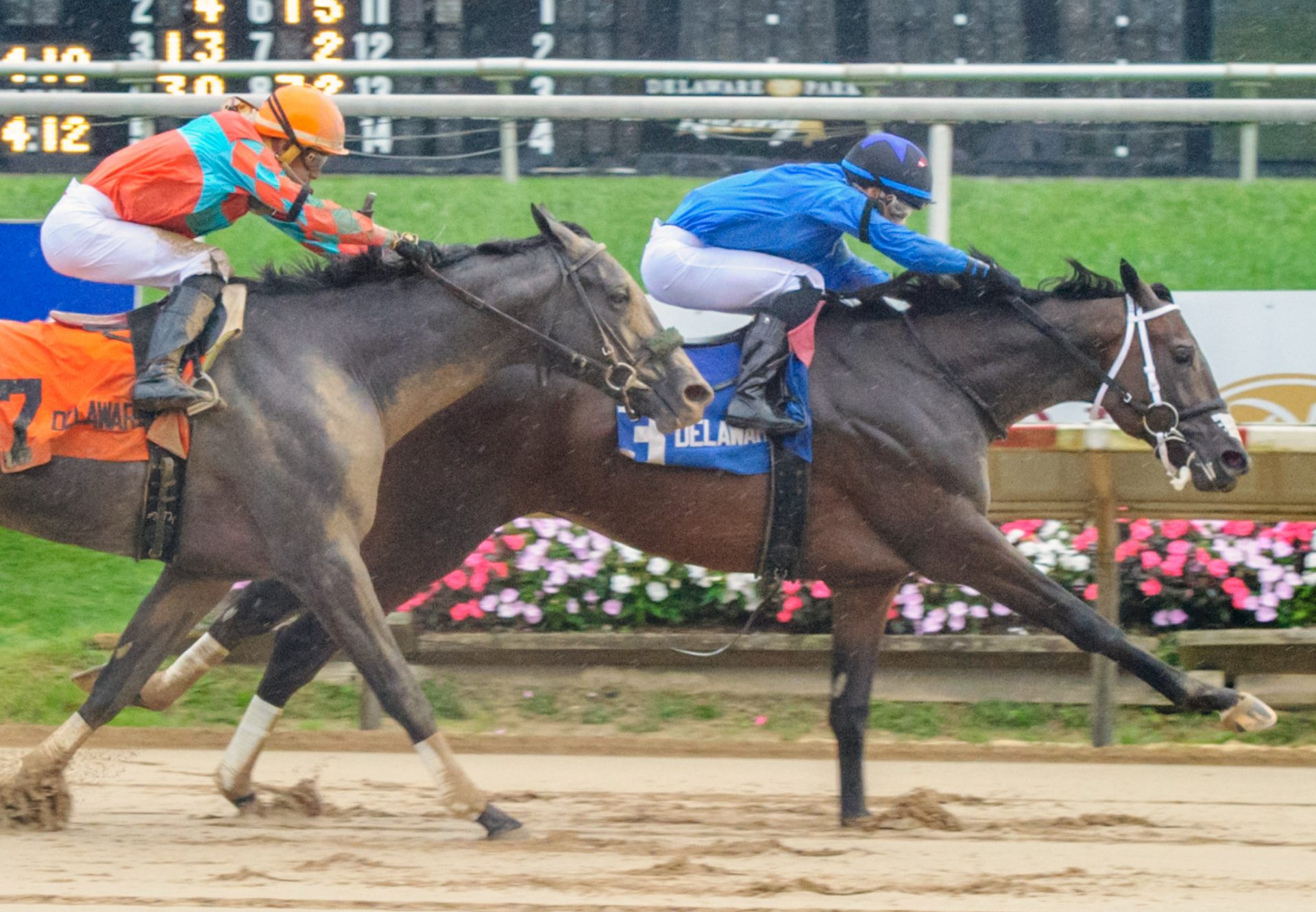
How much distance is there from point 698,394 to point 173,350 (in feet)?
4.41

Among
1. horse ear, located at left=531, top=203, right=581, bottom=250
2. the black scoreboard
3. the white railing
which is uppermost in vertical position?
the black scoreboard

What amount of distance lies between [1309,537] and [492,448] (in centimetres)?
344

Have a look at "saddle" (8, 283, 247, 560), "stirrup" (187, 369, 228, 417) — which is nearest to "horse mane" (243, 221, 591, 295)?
"saddle" (8, 283, 247, 560)

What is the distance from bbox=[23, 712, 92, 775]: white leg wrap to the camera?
14.9 feet

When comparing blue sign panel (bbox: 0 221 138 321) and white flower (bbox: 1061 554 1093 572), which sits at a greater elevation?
blue sign panel (bbox: 0 221 138 321)

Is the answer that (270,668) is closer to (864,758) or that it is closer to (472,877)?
(472,877)

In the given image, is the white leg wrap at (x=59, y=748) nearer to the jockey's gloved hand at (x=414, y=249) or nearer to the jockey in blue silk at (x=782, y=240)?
the jockey's gloved hand at (x=414, y=249)

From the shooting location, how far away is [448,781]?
439 cm

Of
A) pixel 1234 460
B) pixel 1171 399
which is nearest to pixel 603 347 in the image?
pixel 1171 399

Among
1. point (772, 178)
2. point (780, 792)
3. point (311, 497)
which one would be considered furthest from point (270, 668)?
point (772, 178)

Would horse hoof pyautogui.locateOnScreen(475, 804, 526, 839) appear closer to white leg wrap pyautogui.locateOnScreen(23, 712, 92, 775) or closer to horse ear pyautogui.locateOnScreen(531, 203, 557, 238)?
white leg wrap pyautogui.locateOnScreen(23, 712, 92, 775)

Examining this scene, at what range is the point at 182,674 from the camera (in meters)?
4.98

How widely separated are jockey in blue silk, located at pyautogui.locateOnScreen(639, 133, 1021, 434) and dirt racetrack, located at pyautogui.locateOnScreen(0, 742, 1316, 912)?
1214mm

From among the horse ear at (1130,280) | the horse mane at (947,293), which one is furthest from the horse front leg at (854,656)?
the horse ear at (1130,280)
